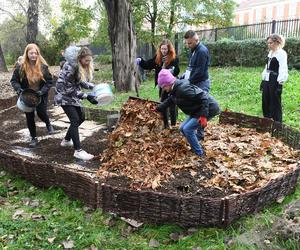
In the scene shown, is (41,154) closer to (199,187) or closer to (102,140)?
(102,140)

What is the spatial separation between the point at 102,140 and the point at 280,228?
386 cm

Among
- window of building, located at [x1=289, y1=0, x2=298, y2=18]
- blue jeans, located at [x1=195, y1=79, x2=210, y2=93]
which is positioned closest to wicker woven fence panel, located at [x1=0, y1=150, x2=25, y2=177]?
blue jeans, located at [x1=195, y1=79, x2=210, y2=93]

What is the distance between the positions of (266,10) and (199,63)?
111ft

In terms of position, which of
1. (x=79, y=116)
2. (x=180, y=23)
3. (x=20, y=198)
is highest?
(x=180, y=23)

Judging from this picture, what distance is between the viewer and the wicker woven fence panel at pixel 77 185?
4133 millimetres

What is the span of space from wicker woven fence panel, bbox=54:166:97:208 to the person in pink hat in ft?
4.62

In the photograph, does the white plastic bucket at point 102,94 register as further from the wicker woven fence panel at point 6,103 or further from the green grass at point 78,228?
the wicker woven fence panel at point 6,103

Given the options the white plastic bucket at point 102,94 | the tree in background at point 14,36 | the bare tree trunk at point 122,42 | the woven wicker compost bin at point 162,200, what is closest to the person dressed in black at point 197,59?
the white plastic bucket at point 102,94

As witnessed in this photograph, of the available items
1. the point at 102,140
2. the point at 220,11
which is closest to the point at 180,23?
the point at 220,11

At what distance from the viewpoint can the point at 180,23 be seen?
19.3 meters

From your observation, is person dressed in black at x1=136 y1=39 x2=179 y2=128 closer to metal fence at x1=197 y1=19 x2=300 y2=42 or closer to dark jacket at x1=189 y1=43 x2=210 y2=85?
dark jacket at x1=189 y1=43 x2=210 y2=85

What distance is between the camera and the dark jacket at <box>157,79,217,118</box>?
4.61 m

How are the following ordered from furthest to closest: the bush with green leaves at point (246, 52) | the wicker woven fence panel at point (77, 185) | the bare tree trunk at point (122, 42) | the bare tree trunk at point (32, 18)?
the bare tree trunk at point (32, 18)
the bush with green leaves at point (246, 52)
the bare tree trunk at point (122, 42)
the wicker woven fence panel at point (77, 185)

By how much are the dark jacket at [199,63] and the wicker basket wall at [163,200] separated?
1.86 metres
